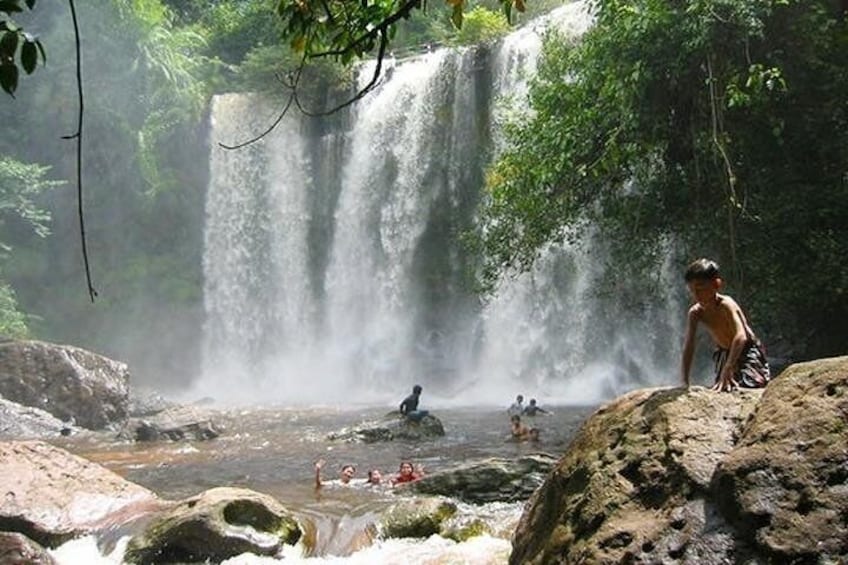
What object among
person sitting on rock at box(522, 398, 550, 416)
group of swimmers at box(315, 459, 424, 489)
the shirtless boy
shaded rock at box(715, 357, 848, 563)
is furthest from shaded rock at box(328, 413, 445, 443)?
shaded rock at box(715, 357, 848, 563)

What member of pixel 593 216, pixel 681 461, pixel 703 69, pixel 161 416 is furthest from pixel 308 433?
pixel 681 461

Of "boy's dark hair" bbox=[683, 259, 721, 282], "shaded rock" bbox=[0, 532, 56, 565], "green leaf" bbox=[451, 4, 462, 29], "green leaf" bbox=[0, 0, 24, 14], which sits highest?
"green leaf" bbox=[451, 4, 462, 29]

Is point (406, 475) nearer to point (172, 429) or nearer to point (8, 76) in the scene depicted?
point (172, 429)

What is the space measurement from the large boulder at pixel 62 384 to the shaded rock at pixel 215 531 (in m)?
11.4

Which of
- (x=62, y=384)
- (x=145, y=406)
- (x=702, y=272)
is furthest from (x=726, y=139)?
(x=145, y=406)

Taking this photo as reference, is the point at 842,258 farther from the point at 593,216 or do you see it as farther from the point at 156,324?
the point at 156,324

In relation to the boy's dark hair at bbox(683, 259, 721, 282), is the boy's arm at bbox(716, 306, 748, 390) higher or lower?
lower

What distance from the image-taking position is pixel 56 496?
28.6ft

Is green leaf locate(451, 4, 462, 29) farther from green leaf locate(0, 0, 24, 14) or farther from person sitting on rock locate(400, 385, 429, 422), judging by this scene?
person sitting on rock locate(400, 385, 429, 422)

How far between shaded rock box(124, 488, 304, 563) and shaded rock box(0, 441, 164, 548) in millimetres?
1024

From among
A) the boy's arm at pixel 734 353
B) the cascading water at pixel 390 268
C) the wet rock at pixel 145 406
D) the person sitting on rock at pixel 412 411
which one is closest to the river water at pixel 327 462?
the person sitting on rock at pixel 412 411

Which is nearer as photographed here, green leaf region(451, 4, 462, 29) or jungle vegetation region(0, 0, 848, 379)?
green leaf region(451, 4, 462, 29)

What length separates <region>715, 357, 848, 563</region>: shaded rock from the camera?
3109 mm

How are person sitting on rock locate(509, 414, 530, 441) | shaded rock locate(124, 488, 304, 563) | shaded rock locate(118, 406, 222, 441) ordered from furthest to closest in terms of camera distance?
1. shaded rock locate(118, 406, 222, 441)
2. person sitting on rock locate(509, 414, 530, 441)
3. shaded rock locate(124, 488, 304, 563)
